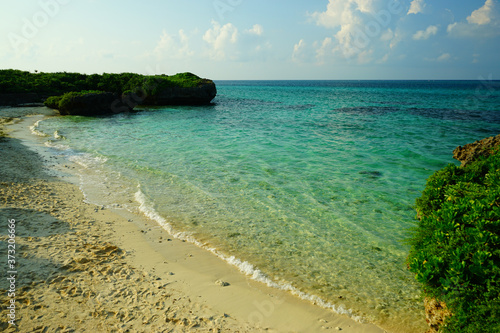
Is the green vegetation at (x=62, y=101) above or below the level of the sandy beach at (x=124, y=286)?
above

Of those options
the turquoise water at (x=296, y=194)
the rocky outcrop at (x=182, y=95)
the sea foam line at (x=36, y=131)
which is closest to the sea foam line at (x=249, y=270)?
the turquoise water at (x=296, y=194)

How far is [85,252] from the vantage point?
19.8 ft

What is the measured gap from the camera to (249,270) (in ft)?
19.8

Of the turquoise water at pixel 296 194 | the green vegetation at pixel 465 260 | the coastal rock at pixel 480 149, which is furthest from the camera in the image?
the coastal rock at pixel 480 149

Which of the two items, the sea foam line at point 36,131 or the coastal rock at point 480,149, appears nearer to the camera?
the coastal rock at point 480,149

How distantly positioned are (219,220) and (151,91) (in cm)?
3706

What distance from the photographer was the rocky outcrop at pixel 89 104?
29878mm

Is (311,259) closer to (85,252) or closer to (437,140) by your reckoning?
(85,252)

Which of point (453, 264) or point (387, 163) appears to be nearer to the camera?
point (453, 264)

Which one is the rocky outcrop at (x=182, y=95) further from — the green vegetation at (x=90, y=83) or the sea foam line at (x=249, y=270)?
the sea foam line at (x=249, y=270)

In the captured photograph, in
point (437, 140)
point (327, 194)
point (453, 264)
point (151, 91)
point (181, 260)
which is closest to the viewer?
point (453, 264)

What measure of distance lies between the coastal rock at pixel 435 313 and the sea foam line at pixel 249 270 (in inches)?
40.9

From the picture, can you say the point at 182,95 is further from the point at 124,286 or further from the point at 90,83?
the point at 124,286

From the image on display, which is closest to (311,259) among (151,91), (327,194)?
(327,194)
